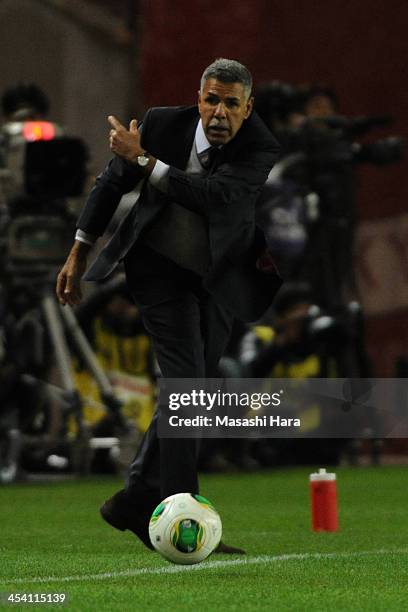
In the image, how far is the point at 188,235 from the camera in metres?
7.00

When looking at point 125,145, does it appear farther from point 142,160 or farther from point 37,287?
point 37,287

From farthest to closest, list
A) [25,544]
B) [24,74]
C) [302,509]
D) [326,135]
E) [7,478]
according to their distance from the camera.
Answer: [24,74], [326,135], [7,478], [302,509], [25,544]

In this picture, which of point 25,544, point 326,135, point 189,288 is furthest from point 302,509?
point 326,135

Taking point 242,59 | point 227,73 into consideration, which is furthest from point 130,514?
point 242,59

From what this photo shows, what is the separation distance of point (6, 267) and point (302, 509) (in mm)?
3265

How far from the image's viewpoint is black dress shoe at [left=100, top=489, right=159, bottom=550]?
23.8ft

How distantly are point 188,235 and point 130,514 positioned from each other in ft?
3.44

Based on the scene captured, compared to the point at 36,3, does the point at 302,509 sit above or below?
below

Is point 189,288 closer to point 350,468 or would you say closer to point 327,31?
point 350,468

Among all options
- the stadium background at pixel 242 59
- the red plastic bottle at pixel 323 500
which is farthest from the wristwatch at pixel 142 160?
the stadium background at pixel 242 59

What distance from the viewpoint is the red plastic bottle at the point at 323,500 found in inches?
324

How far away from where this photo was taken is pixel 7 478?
12.1 meters

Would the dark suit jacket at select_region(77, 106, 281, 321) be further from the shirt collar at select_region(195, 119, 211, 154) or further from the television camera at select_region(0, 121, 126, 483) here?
the television camera at select_region(0, 121, 126, 483)

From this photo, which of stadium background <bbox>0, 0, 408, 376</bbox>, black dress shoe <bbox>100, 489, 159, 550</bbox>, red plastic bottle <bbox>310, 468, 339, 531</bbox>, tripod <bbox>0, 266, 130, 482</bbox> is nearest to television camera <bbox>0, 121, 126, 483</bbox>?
tripod <bbox>0, 266, 130, 482</bbox>
